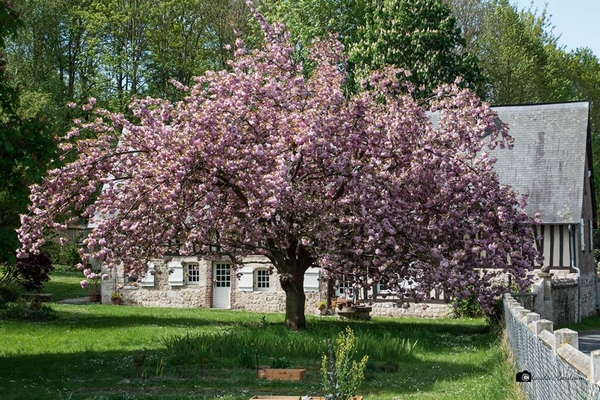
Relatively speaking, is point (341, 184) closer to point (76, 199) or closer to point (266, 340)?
point (266, 340)

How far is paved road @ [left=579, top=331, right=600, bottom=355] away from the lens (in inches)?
879

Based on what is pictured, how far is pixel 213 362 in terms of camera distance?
16.4m

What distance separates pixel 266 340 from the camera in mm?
17578

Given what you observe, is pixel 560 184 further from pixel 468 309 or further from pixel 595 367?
pixel 595 367

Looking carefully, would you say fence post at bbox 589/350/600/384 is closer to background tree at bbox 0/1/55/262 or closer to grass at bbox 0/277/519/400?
grass at bbox 0/277/519/400

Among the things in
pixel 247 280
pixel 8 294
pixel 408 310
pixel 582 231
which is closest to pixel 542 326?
pixel 408 310

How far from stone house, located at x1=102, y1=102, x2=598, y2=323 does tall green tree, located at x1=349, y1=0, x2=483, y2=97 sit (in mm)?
6066

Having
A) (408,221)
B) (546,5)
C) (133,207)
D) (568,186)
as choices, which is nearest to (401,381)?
(408,221)

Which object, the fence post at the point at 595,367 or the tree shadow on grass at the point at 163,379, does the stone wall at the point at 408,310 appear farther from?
the fence post at the point at 595,367

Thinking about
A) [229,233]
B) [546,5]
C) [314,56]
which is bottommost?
[229,233]

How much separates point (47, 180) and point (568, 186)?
2024 cm

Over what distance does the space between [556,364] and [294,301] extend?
15.2m

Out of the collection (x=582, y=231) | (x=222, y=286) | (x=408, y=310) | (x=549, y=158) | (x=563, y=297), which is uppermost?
(x=549, y=158)

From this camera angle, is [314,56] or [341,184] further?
[314,56]
